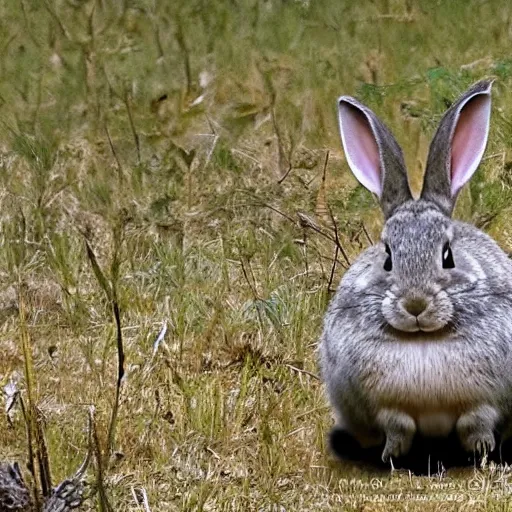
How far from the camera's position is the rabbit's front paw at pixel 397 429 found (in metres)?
2.69

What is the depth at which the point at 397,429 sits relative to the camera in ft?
8.84

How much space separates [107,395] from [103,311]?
323 millimetres

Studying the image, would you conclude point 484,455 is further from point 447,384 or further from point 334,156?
point 334,156

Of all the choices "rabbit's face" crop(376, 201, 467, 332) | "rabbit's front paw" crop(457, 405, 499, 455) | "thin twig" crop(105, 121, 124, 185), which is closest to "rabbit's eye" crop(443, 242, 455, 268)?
"rabbit's face" crop(376, 201, 467, 332)

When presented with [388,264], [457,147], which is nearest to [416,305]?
[388,264]

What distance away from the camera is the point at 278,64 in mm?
3662

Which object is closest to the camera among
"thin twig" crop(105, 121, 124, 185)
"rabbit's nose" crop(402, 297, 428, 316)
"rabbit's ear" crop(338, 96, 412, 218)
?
"rabbit's nose" crop(402, 297, 428, 316)

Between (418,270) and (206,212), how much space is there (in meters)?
1.09

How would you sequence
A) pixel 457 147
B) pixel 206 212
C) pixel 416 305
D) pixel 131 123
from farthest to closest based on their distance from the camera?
1. pixel 131 123
2. pixel 206 212
3. pixel 457 147
4. pixel 416 305

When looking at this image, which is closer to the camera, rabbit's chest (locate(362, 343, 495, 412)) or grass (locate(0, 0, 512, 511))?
rabbit's chest (locate(362, 343, 495, 412))

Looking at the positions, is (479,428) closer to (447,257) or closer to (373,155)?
(447,257)

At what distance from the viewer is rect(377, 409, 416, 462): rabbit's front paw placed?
2.69 m

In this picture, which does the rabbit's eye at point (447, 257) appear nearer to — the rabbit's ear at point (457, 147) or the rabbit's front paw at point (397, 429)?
the rabbit's ear at point (457, 147)

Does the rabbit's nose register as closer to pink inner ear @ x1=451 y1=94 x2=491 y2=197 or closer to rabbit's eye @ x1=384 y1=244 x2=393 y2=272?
rabbit's eye @ x1=384 y1=244 x2=393 y2=272
